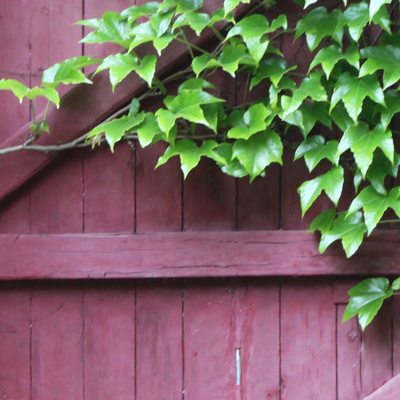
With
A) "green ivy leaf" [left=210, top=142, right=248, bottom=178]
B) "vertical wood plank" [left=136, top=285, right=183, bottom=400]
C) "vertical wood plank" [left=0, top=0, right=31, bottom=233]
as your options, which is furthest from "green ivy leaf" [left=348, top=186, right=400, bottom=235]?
"vertical wood plank" [left=0, top=0, right=31, bottom=233]

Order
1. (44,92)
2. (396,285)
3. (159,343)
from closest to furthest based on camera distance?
(44,92) < (396,285) < (159,343)

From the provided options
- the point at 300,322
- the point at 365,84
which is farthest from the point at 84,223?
the point at 365,84

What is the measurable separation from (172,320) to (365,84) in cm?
72

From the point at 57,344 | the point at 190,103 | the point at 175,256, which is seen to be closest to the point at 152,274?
the point at 175,256

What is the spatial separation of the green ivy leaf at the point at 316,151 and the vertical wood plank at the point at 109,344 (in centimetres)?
53

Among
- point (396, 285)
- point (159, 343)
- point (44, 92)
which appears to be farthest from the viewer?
point (159, 343)

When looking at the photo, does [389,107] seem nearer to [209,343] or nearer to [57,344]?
[209,343]

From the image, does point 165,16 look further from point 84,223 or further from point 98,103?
point 84,223

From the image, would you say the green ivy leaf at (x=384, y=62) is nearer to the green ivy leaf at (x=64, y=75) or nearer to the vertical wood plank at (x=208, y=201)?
the vertical wood plank at (x=208, y=201)

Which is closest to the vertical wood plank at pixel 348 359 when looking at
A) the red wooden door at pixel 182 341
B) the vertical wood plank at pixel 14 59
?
the red wooden door at pixel 182 341

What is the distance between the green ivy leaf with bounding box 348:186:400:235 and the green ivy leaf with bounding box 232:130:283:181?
0.67 feet

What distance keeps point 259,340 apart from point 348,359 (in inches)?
9.3

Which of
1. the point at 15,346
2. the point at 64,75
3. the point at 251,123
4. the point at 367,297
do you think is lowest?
the point at 15,346

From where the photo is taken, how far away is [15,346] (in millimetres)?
1349
